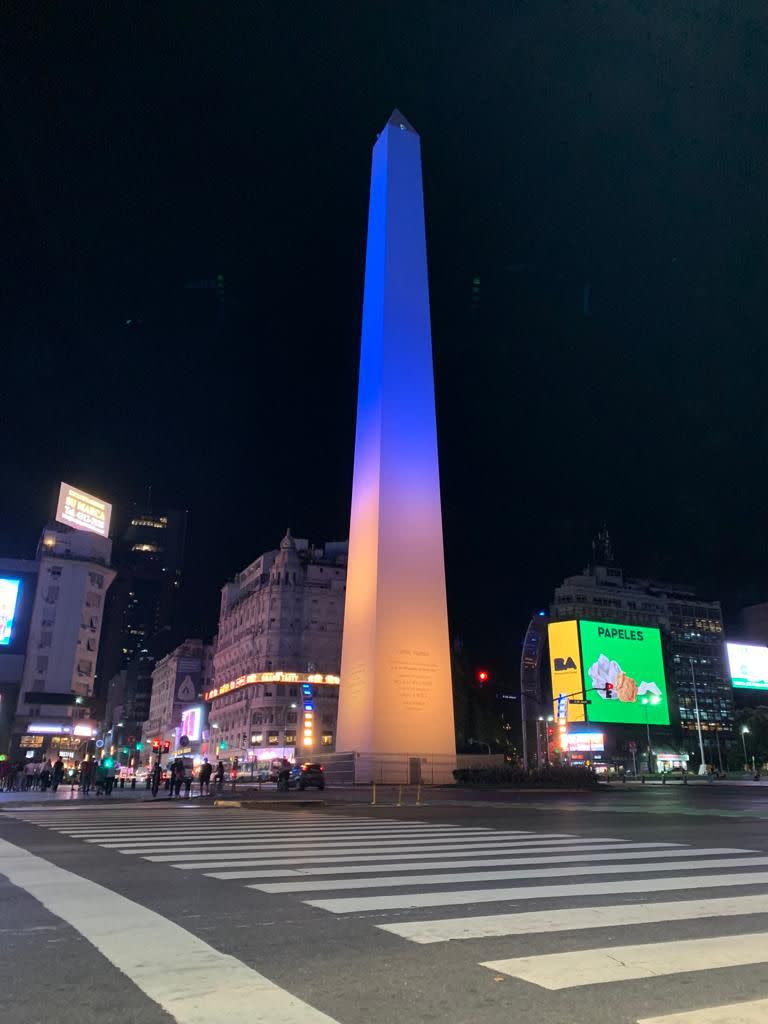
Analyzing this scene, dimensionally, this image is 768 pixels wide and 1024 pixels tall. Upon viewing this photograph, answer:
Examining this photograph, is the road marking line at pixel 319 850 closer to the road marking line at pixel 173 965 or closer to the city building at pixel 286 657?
the road marking line at pixel 173 965

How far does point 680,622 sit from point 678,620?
683 mm

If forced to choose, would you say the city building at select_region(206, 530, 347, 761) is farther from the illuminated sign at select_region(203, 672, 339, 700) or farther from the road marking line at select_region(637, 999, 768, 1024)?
the road marking line at select_region(637, 999, 768, 1024)

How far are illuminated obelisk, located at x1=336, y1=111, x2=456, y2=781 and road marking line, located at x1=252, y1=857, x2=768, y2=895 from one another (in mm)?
28777

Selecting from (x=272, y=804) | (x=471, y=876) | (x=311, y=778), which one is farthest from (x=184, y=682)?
(x=471, y=876)

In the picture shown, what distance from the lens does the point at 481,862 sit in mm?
8789

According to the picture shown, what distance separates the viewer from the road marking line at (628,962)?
13.2 ft

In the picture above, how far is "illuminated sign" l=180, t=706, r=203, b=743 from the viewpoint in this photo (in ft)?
378

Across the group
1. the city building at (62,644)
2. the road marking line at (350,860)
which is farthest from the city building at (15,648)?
the road marking line at (350,860)

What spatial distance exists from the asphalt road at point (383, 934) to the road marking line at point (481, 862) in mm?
45

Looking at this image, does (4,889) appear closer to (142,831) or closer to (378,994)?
(378,994)

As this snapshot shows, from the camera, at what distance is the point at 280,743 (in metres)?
94.8

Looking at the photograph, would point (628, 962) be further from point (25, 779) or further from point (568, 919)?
point (25, 779)

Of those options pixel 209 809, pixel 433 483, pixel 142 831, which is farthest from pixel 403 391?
pixel 142 831

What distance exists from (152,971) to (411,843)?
7.71m
